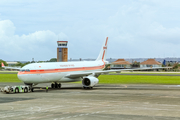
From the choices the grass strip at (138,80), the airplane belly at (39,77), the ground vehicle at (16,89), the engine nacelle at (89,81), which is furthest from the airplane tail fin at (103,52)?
the ground vehicle at (16,89)

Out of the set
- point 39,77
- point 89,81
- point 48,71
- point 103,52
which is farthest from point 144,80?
point 39,77

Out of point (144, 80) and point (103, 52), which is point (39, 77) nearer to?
point (103, 52)

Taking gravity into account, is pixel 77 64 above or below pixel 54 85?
above

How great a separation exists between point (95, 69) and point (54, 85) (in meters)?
10.1

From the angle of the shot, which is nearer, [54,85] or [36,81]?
[36,81]

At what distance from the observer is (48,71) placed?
146 feet

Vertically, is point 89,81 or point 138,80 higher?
point 89,81

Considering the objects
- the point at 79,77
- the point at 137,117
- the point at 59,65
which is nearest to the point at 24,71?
the point at 59,65

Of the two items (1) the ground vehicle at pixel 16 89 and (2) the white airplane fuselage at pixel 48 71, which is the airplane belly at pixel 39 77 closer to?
(2) the white airplane fuselage at pixel 48 71

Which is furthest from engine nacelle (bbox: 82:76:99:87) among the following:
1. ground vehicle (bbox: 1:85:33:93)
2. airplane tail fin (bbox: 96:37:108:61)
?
airplane tail fin (bbox: 96:37:108:61)

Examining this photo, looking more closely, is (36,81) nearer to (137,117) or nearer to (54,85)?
(54,85)

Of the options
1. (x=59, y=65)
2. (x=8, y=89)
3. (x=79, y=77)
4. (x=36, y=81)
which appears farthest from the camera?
(x=79, y=77)

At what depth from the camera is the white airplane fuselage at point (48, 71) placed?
42375 millimetres

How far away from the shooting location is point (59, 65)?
47.3m
